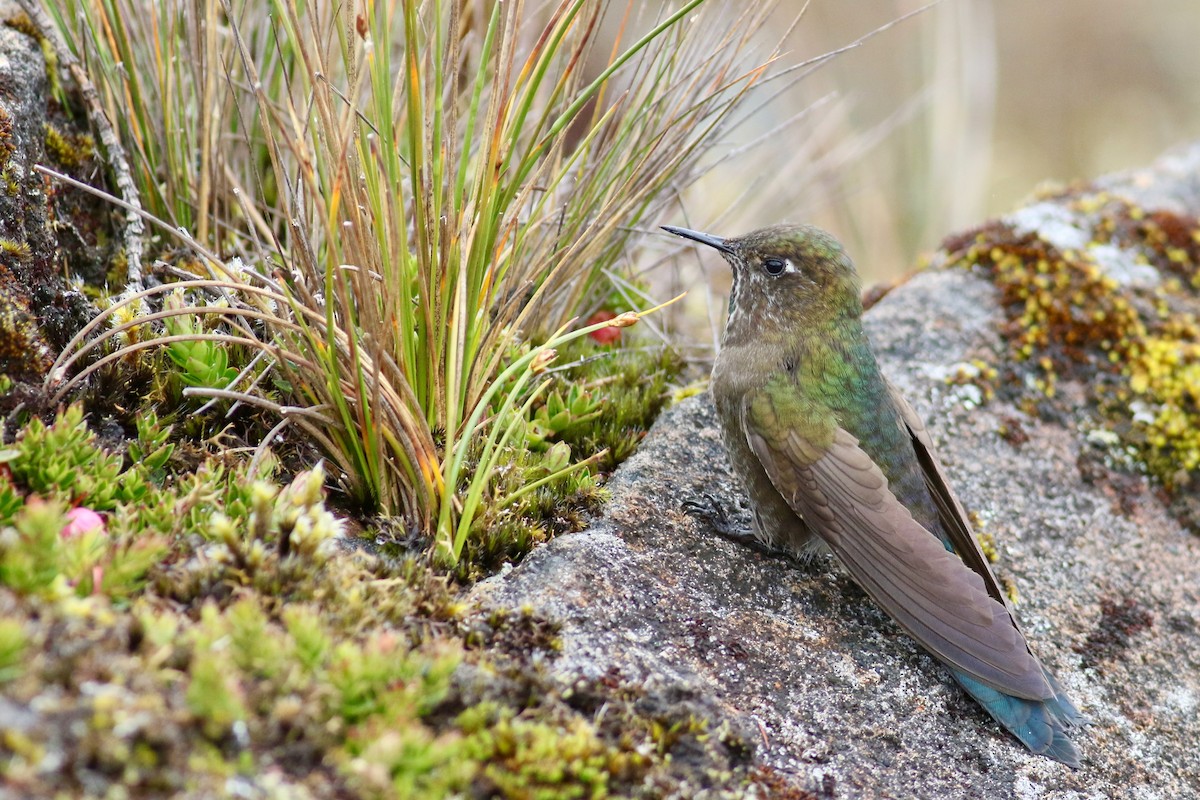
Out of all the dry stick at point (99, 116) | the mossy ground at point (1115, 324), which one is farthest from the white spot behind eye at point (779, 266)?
the dry stick at point (99, 116)

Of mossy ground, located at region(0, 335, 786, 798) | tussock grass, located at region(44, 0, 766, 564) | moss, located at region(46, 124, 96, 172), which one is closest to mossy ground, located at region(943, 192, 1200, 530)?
tussock grass, located at region(44, 0, 766, 564)

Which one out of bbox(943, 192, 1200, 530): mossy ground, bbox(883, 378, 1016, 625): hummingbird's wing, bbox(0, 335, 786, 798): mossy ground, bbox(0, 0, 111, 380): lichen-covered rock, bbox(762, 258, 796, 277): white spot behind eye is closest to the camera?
bbox(0, 335, 786, 798): mossy ground

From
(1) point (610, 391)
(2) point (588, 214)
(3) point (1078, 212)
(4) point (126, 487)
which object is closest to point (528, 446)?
(1) point (610, 391)

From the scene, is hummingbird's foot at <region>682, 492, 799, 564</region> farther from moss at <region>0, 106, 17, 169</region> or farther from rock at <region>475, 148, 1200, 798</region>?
moss at <region>0, 106, 17, 169</region>

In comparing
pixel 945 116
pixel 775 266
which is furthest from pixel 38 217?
pixel 945 116

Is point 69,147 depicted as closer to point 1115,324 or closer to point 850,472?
point 850,472

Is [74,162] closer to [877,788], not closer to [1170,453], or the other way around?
[877,788]

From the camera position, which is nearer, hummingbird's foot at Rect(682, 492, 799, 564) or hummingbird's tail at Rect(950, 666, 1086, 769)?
hummingbird's tail at Rect(950, 666, 1086, 769)

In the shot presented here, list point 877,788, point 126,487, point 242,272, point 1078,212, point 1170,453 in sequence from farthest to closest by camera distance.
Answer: point 1078,212 → point 1170,453 → point 242,272 → point 877,788 → point 126,487

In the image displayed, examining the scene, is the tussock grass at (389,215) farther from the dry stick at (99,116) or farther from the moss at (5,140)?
the moss at (5,140)
